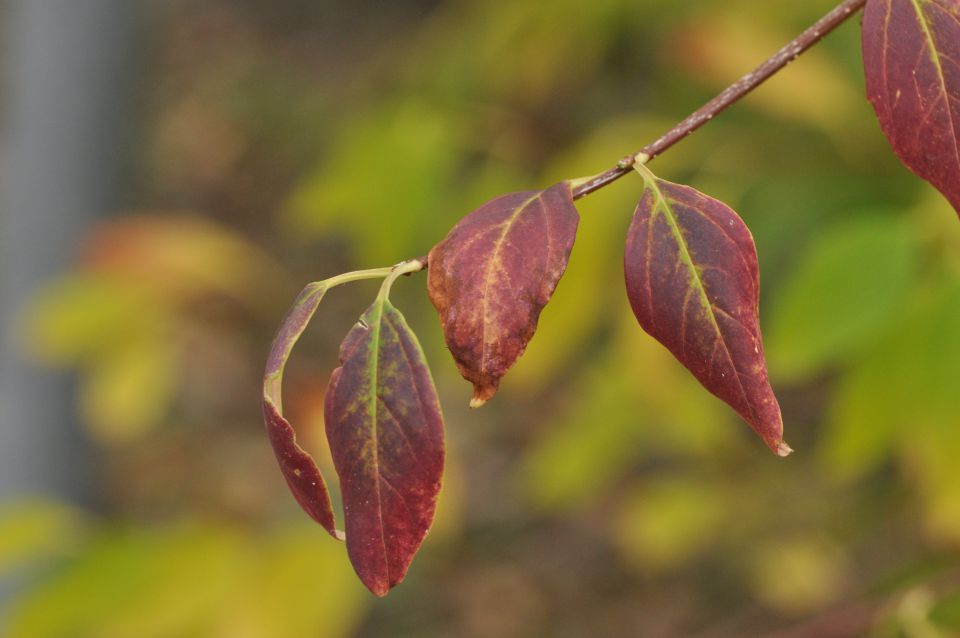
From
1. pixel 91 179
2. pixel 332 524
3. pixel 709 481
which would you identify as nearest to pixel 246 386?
pixel 91 179

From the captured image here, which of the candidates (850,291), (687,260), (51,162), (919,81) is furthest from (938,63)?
(51,162)

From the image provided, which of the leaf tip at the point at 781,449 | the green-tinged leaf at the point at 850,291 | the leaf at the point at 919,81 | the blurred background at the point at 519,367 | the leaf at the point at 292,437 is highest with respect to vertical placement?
the leaf at the point at 919,81

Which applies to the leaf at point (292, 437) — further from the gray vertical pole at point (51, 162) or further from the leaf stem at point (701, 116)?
the gray vertical pole at point (51, 162)

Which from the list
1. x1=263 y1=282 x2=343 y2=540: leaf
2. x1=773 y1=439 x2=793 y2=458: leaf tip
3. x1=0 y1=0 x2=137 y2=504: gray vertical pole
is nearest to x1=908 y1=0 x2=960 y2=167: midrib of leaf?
x1=773 y1=439 x2=793 y2=458: leaf tip

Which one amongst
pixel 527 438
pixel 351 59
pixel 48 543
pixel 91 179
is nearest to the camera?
pixel 48 543

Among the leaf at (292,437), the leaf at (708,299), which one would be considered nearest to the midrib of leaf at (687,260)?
the leaf at (708,299)

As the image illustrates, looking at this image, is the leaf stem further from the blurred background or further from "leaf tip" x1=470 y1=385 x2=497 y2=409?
the blurred background

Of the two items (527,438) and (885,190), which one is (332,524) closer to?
(885,190)
